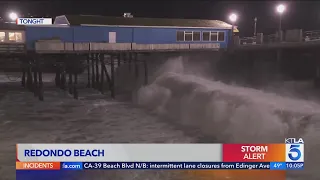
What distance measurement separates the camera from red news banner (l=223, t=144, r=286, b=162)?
9938 millimetres

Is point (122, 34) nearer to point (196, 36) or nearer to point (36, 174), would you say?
point (196, 36)

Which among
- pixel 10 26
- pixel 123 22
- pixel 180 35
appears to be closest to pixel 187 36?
pixel 180 35

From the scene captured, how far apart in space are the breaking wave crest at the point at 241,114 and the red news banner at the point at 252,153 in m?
2.30

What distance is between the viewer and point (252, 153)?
33.2ft

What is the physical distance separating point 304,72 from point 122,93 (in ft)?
57.3

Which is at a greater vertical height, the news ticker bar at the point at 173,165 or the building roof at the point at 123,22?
the building roof at the point at 123,22

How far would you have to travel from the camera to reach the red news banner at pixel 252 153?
9938mm

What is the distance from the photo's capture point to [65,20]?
102 ft

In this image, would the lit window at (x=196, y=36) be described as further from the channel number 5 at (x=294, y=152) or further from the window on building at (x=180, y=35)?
the channel number 5 at (x=294, y=152)

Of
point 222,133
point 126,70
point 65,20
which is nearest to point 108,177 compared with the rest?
point 222,133

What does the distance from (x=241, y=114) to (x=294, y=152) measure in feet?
28.0

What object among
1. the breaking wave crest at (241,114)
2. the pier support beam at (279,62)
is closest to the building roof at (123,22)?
the breaking wave crest at (241,114)

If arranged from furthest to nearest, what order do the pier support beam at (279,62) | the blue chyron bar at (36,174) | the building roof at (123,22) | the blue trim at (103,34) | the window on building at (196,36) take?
the window on building at (196,36)
the building roof at (123,22)
the blue trim at (103,34)
the pier support beam at (279,62)
the blue chyron bar at (36,174)

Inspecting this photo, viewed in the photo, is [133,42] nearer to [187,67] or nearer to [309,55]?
[187,67]
